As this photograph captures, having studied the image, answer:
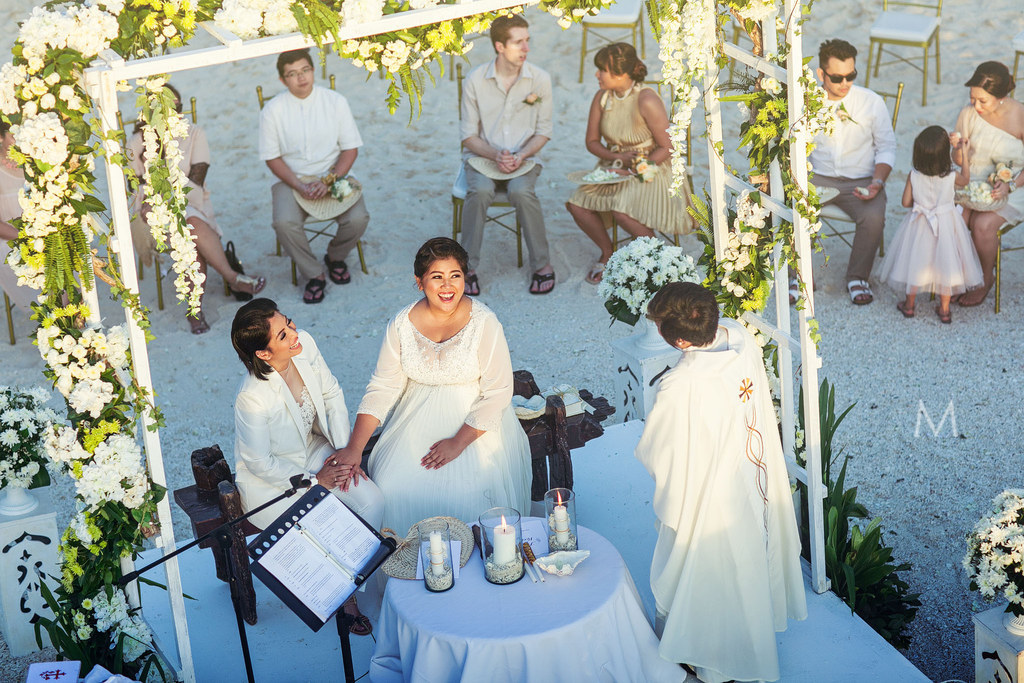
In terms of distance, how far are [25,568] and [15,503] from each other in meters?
0.29

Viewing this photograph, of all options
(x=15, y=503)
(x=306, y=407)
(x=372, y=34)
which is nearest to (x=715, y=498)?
(x=306, y=407)

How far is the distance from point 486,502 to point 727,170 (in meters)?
1.71

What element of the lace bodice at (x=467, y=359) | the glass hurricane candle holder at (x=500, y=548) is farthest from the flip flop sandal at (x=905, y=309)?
the glass hurricane candle holder at (x=500, y=548)

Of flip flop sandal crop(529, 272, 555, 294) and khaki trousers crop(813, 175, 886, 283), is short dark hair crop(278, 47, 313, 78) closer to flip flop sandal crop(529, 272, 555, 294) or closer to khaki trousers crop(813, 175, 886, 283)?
flip flop sandal crop(529, 272, 555, 294)

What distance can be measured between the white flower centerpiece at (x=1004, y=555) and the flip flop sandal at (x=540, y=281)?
14.2ft

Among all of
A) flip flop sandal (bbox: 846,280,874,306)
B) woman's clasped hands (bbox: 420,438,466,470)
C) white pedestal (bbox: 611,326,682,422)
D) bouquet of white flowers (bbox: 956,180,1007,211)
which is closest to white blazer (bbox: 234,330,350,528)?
woman's clasped hands (bbox: 420,438,466,470)

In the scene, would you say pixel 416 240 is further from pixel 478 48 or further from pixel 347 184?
pixel 478 48

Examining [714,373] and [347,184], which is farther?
[347,184]

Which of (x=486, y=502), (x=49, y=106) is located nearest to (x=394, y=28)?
(x=49, y=106)

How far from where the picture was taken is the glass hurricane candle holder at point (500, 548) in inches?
163

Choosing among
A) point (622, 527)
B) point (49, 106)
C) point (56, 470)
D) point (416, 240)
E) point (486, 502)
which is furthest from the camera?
point (416, 240)

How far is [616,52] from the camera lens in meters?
7.96

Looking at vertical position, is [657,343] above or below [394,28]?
below

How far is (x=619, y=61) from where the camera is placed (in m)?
7.99
